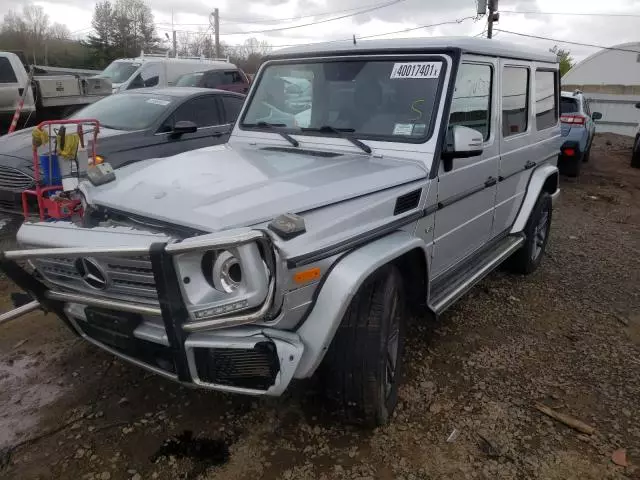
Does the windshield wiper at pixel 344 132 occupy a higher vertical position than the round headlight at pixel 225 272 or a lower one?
higher

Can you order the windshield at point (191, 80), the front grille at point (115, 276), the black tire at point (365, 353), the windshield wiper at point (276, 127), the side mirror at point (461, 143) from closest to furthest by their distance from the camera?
the front grille at point (115, 276), the black tire at point (365, 353), the side mirror at point (461, 143), the windshield wiper at point (276, 127), the windshield at point (191, 80)

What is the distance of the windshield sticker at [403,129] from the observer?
130 inches

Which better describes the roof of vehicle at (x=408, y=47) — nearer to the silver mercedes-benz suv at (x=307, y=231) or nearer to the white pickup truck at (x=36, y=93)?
the silver mercedes-benz suv at (x=307, y=231)

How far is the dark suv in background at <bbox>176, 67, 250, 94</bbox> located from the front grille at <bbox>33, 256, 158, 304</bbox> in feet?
33.2

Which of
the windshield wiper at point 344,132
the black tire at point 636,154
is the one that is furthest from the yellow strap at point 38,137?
the black tire at point 636,154

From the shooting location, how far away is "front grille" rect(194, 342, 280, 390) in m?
2.21

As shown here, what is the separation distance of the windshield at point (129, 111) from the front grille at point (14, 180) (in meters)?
1.30

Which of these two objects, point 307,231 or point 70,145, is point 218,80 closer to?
point 70,145

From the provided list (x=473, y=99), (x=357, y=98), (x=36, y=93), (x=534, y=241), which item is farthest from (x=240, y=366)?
(x=36, y=93)

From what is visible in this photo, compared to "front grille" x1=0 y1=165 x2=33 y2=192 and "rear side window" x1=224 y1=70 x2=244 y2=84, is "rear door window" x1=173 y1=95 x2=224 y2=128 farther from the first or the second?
"rear side window" x1=224 y1=70 x2=244 y2=84

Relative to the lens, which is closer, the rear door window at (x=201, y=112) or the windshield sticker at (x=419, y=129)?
the windshield sticker at (x=419, y=129)

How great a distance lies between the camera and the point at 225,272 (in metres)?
2.23

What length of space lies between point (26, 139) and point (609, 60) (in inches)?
1187

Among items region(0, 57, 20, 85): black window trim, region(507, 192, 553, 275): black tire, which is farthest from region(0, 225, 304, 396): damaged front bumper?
region(0, 57, 20, 85): black window trim
